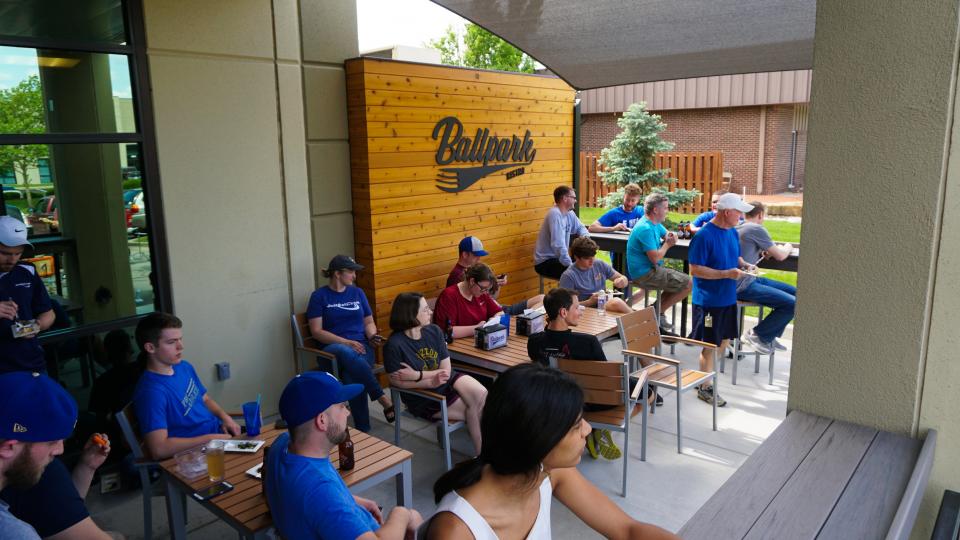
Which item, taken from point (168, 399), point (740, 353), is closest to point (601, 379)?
point (168, 399)

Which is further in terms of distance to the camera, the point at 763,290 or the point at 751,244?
the point at 751,244

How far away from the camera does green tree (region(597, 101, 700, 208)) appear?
51.8 feet

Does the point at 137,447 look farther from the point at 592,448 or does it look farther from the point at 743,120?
the point at 743,120

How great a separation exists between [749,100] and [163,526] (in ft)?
60.5

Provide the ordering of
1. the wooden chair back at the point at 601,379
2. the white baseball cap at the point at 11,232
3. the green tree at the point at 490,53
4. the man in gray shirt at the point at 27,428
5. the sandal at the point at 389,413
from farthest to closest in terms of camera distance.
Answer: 1. the green tree at the point at 490,53
2. the sandal at the point at 389,413
3. the wooden chair back at the point at 601,379
4. the white baseball cap at the point at 11,232
5. the man in gray shirt at the point at 27,428

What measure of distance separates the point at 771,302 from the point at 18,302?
20.2 ft

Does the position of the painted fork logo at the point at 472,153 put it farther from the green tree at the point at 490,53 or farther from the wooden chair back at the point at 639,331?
the green tree at the point at 490,53

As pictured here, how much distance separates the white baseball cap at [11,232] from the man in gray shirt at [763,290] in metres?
5.90

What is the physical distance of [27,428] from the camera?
7.02 ft

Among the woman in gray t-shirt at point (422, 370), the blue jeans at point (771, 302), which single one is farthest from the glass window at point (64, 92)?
the blue jeans at point (771, 302)

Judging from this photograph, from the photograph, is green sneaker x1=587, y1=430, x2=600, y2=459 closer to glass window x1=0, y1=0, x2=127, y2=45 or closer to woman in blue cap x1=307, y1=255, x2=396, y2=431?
woman in blue cap x1=307, y1=255, x2=396, y2=431

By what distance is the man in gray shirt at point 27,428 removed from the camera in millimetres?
2113

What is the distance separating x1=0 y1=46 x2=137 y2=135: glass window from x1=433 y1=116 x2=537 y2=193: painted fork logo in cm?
280

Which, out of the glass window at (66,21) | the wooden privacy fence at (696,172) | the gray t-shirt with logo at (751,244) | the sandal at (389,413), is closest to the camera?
the glass window at (66,21)
